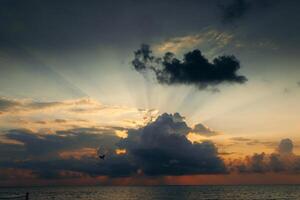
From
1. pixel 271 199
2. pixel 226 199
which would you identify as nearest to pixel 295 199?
pixel 271 199

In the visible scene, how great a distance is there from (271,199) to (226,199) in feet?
66.1

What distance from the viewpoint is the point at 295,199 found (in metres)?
162

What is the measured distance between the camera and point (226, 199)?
166625 millimetres

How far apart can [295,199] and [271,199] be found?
10.3 meters

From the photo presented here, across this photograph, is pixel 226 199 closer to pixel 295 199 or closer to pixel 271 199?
pixel 271 199

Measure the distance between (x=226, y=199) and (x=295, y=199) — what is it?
100 feet

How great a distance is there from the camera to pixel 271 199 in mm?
164000
